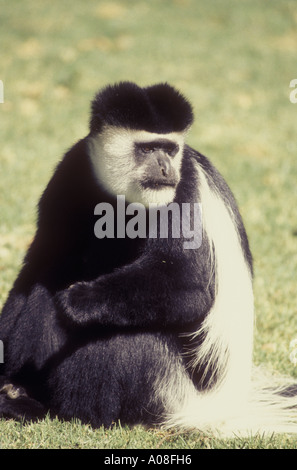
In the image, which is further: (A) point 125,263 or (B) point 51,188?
(B) point 51,188

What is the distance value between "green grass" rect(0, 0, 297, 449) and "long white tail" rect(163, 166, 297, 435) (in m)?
0.17

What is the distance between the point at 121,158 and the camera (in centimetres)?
309

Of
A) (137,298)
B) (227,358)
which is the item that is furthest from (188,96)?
(137,298)

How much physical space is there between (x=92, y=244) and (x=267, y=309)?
60.7 inches

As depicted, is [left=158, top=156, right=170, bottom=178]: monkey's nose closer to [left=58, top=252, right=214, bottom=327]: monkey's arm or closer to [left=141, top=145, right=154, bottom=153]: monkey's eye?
[left=141, top=145, right=154, bottom=153]: monkey's eye

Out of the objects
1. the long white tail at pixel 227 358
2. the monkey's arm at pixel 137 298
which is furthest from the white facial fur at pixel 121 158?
the monkey's arm at pixel 137 298

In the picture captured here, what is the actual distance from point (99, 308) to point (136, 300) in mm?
148

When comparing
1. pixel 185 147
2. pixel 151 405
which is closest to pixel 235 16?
pixel 185 147

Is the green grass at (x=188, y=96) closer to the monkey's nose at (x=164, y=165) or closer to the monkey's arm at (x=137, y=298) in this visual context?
the monkey's arm at (x=137, y=298)

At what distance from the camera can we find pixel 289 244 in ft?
17.0

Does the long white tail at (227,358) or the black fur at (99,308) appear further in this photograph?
the long white tail at (227,358)

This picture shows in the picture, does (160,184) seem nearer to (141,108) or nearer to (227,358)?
(141,108)

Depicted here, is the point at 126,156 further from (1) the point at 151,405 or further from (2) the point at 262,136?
(2) the point at 262,136

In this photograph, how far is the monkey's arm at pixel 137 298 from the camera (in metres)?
2.70
